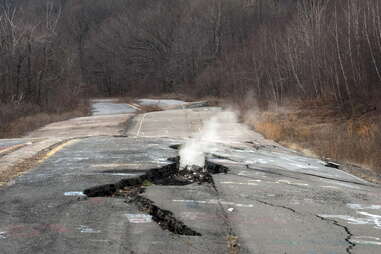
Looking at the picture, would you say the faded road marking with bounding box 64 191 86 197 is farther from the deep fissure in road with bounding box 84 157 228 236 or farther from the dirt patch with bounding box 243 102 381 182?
the dirt patch with bounding box 243 102 381 182

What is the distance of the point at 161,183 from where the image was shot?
7.43 meters

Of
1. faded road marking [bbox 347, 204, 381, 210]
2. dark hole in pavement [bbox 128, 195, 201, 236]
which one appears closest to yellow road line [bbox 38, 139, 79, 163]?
dark hole in pavement [bbox 128, 195, 201, 236]

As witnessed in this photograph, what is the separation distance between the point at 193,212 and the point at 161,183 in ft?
5.98

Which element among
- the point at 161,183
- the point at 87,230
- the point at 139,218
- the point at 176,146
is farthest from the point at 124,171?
the point at 176,146

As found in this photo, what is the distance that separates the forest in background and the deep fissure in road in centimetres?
937

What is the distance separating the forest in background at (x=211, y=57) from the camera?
2516 cm

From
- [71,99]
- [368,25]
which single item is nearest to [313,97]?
[368,25]

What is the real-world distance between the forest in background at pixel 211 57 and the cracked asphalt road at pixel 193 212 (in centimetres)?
944

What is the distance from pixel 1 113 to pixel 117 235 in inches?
902

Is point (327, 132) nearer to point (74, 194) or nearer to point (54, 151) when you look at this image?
point (54, 151)

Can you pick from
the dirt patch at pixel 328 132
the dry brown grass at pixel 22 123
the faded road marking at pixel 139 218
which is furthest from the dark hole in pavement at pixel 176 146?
the dry brown grass at pixel 22 123

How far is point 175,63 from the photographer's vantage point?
7362 cm

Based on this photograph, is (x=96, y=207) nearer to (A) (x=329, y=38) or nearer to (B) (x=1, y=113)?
(B) (x=1, y=113)

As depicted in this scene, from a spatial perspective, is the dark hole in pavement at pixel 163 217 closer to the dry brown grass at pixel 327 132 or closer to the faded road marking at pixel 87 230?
the faded road marking at pixel 87 230
